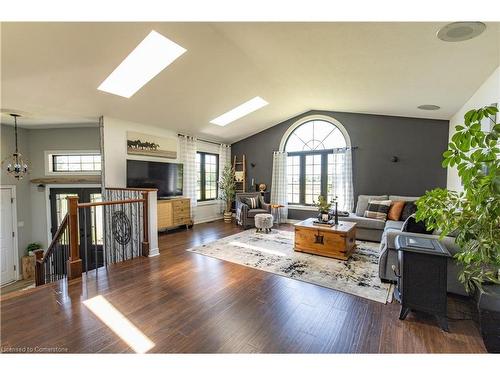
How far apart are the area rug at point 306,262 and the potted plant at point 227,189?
6.54 ft

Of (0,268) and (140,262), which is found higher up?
(140,262)

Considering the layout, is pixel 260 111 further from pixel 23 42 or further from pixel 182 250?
pixel 23 42

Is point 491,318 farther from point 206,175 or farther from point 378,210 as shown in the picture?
point 206,175

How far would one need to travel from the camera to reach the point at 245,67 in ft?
12.7

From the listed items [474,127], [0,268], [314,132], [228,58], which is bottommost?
[0,268]

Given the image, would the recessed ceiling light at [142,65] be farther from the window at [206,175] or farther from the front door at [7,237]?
the front door at [7,237]

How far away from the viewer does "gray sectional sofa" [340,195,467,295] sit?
2439 millimetres

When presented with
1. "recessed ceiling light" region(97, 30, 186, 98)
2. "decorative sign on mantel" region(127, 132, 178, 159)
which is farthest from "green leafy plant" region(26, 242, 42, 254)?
"recessed ceiling light" region(97, 30, 186, 98)

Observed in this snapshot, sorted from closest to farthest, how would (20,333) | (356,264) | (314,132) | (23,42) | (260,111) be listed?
(20,333)
(23,42)
(356,264)
(260,111)
(314,132)

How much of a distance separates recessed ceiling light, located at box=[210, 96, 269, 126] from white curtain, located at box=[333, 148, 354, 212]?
7.37 feet

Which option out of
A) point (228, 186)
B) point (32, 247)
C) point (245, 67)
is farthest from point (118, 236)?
point (245, 67)
